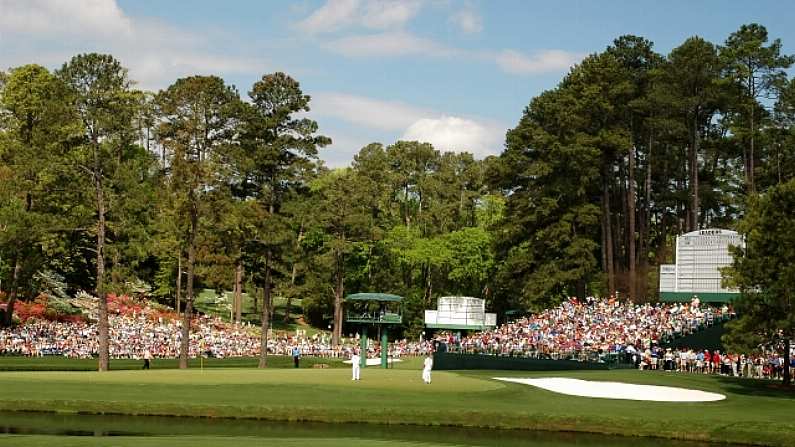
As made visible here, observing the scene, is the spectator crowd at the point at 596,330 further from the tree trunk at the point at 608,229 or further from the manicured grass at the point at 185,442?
the manicured grass at the point at 185,442

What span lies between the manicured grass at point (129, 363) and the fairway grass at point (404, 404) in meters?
14.5

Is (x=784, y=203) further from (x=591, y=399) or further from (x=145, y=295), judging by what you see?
(x=145, y=295)

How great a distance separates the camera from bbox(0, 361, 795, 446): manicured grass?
32906 mm

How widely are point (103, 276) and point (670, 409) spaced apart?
2853 cm

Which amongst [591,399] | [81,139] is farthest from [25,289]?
[591,399]

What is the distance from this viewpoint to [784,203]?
4116cm

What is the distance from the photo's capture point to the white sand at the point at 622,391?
3909cm

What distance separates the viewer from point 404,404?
3528cm

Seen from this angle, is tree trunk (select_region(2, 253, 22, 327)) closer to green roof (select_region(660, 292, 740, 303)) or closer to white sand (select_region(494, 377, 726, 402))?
white sand (select_region(494, 377, 726, 402))

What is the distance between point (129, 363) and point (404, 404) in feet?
101

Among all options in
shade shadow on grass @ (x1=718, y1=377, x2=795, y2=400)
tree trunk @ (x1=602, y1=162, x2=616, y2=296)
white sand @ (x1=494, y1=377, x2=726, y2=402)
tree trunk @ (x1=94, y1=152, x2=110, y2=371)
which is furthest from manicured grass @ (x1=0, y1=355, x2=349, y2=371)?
shade shadow on grass @ (x1=718, y1=377, x2=795, y2=400)

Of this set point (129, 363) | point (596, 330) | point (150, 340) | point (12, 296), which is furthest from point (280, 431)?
point (12, 296)

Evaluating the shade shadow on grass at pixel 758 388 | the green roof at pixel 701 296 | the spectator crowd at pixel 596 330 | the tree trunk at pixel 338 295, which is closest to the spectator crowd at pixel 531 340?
the spectator crowd at pixel 596 330

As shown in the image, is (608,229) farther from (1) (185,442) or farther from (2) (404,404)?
(1) (185,442)
